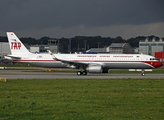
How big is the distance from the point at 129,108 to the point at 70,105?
11.3 feet

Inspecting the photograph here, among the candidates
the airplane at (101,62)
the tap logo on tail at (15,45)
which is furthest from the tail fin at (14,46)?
the airplane at (101,62)

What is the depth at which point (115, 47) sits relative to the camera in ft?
506

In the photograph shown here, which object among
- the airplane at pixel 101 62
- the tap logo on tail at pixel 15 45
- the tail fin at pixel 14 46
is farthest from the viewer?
the tap logo on tail at pixel 15 45

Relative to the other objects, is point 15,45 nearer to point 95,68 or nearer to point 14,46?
point 14,46

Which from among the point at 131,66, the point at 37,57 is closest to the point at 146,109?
the point at 131,66

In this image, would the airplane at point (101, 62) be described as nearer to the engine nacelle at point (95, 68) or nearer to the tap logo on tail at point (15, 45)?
the engine nacelle at point (95, 68)

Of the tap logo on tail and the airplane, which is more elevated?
the tap logo on tail

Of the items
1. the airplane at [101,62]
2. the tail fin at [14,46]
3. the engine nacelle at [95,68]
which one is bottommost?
the engine nacelle at [95,68]

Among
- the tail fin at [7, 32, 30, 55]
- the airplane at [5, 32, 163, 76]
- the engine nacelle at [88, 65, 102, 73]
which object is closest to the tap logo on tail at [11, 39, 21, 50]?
the tail fin at [7, 32, 30, 55]

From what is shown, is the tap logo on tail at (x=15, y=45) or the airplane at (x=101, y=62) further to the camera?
the tap logo on tail at (x=15, y=45)

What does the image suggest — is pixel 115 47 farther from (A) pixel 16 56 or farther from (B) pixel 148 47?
(A) pixel 16 56

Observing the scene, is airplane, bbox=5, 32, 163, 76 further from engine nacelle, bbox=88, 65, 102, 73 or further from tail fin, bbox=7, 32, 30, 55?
tail fin, bbox=7, 32, 30, 55

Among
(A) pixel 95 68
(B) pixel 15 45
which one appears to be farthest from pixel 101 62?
(B) pixel 15 45

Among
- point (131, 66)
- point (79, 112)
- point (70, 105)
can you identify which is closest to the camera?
point (79, 112)
